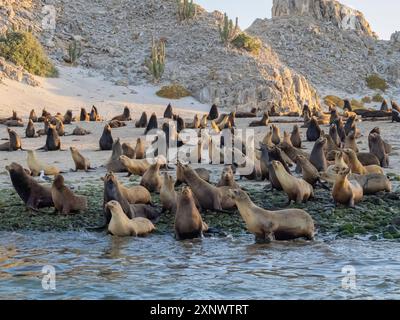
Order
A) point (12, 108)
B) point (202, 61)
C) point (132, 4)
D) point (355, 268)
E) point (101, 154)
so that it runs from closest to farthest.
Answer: point (355, 268) < point (101, 154) < point (12, 108) < point (202, 61) < point (132, 4)

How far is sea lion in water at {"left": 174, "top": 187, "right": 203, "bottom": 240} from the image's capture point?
33.1 feet

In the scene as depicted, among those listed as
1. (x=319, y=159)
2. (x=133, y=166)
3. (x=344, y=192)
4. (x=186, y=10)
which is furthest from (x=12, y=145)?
(x=186, y=10)

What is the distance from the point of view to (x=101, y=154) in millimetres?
19859

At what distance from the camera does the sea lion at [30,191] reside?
1221cm

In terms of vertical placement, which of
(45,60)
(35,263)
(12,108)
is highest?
(45,60)

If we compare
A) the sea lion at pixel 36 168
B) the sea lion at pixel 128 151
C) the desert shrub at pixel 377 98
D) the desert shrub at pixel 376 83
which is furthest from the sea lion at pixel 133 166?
the desert shrub at pixel 376 83

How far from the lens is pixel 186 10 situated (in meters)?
49.7

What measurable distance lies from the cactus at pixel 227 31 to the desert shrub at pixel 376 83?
1597cm

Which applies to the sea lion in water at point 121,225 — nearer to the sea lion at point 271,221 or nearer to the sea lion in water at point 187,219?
the sea lion in water at point 187,219

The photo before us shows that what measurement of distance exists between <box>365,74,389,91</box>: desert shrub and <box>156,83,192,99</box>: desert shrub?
77.7 ft

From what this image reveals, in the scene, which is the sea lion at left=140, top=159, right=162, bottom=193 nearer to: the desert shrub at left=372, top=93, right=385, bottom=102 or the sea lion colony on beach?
the sea lion colony on beach
